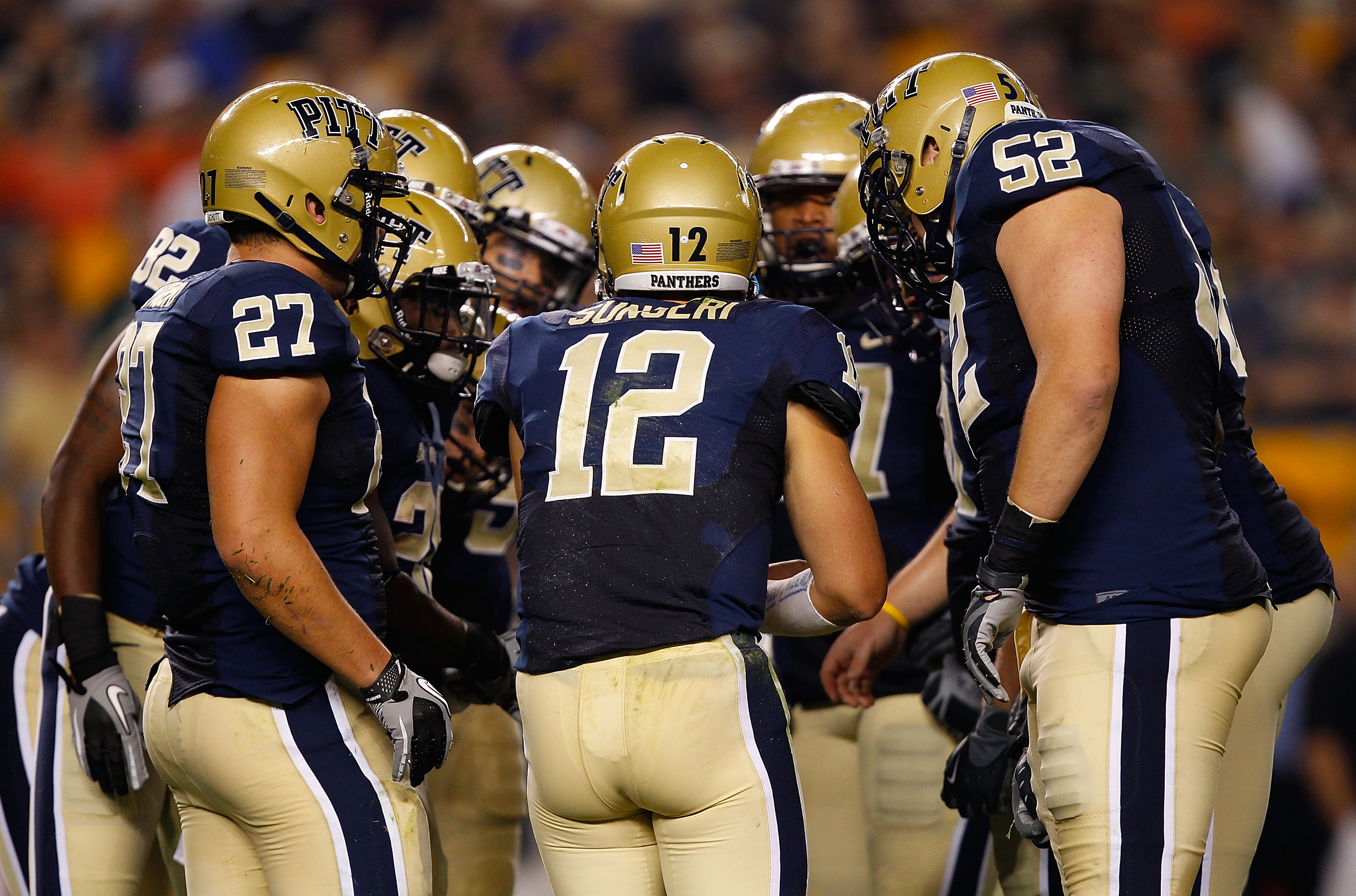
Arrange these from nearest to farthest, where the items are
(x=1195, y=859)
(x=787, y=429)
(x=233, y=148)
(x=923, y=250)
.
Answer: (x=1195, y=859), (x=787, y=429), (x=233, y=148), (x=923, y=250)

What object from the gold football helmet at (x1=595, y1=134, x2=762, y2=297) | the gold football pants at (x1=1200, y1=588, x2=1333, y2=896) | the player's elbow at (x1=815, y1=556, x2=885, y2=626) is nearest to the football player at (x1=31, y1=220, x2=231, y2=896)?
the gold football helmet at (x1=595, y1=134, x2=762, y2=297)

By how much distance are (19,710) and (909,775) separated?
2.10 metres

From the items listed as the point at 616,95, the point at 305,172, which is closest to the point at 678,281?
the point at 305,172

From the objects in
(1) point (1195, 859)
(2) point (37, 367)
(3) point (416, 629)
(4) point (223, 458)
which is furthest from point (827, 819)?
(2) point (37, 367)

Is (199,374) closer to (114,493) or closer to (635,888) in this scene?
(114,493)

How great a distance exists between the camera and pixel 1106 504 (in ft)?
7.45

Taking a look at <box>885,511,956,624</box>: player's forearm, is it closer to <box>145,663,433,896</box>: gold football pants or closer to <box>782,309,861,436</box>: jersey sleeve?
<box>782,309,861,436</box>: jersey sleeve

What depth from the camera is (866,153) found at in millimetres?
2908

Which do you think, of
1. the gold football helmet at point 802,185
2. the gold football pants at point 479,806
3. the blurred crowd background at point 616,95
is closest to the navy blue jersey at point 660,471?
the gold football pants at point 479,806

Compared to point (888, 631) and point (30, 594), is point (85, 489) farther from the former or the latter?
point (888, 631)

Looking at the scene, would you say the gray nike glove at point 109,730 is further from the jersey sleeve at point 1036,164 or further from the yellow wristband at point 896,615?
the jersey sleeve at point 1036,164

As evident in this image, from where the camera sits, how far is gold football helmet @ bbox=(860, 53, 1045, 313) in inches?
109

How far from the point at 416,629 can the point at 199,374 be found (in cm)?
91

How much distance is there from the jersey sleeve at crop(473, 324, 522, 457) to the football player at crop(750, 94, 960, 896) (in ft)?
4.04
